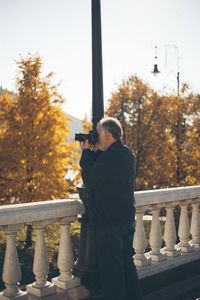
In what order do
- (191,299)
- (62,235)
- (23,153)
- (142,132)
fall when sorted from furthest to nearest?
(142,132), (23,153), (191,299), (62,235)

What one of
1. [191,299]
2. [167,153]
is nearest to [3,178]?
[167,153]

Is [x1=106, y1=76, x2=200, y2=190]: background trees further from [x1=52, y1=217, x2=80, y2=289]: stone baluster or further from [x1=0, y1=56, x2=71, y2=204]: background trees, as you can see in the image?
[x1=52, y1=217, x2=80, y2=289]: stone baluster

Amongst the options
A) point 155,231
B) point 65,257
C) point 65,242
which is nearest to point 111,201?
point 65,242

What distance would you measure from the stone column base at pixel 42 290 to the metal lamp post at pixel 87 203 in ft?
0.95

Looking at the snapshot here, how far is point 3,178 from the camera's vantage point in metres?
18.0

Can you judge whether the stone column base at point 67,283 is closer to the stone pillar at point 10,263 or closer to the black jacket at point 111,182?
the stone pillar at point 10,263

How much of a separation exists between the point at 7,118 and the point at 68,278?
588 inches

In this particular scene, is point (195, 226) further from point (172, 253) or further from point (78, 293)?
point (78, 293)

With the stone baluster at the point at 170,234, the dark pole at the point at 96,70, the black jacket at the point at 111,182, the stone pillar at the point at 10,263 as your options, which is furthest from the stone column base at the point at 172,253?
the stone pillar at the point at 10,263

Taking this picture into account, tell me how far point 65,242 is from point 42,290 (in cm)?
52

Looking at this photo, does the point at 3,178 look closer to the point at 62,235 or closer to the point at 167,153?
the point at 167,153

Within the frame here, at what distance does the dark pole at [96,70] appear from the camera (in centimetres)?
449

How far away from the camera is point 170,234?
18.0ft

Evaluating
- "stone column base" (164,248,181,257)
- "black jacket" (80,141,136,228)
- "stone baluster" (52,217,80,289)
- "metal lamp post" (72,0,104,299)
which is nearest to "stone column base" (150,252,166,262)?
"stone column base" (164,248,181,257)
